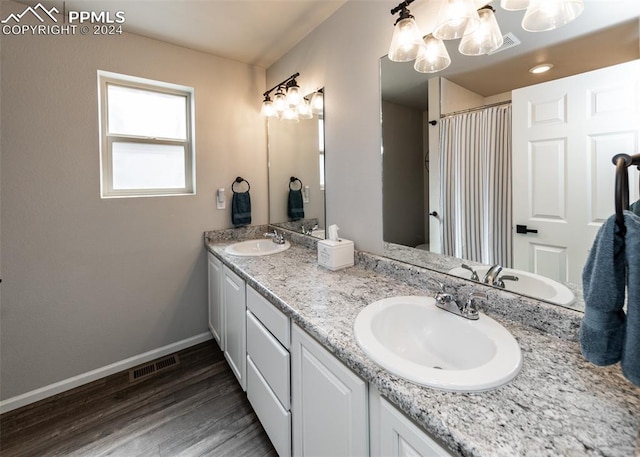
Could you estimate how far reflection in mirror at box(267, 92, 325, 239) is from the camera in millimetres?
1981

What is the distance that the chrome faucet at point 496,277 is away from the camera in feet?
3.34

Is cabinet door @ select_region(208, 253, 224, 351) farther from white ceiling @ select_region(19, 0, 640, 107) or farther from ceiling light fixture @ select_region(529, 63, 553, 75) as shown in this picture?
ceiling light fixture @ select_region(529, 63, 553, 75)

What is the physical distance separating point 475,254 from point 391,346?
0.51 metres

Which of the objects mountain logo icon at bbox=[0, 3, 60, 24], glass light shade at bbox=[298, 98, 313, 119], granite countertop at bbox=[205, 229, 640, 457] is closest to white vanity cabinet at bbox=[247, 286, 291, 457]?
granite countertop at bbox=[205, 229, 640, 457]

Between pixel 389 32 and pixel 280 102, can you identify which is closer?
pixel 389 32

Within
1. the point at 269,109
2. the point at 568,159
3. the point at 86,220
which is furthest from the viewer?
the point at 269,109

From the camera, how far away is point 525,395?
0.62 m

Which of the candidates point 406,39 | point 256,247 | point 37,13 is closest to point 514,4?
point 406,39

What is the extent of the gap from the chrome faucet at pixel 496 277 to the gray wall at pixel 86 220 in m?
2.00

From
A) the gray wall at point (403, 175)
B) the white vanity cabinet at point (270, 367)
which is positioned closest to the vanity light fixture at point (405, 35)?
the gray wall at point (403, 175)

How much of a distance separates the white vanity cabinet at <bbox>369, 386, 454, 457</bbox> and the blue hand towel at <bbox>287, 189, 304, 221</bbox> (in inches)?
64.2

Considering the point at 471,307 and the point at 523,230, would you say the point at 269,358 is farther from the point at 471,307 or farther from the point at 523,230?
the point at 523,230

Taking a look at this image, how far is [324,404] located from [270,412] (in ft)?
1.72

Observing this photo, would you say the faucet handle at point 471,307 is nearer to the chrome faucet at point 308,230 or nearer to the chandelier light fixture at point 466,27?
the chandelier light fixture at point 466,27
